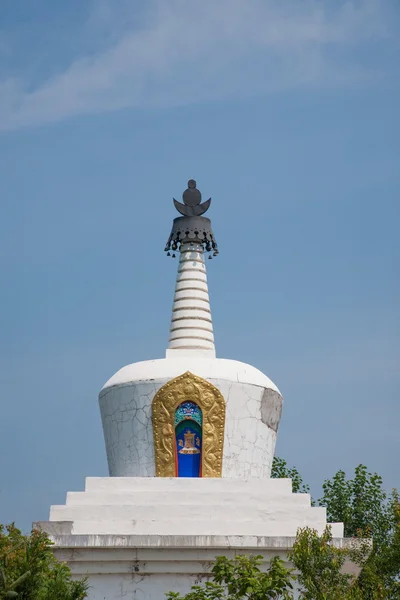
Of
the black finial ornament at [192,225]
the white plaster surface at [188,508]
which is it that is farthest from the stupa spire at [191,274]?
the white plaster surface at [188,508]

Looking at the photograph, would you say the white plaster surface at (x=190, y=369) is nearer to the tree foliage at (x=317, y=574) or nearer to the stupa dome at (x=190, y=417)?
the stupa dome at (x=190, y=417)

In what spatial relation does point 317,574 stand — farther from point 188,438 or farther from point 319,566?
point 188,438

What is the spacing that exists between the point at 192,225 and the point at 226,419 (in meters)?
3.90

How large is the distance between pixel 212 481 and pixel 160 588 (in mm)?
2051

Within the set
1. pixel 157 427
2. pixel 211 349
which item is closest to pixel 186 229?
pixel 211 349

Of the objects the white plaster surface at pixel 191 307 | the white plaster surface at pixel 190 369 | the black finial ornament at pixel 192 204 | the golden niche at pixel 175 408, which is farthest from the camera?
the black finial ornament at pixel 192 204

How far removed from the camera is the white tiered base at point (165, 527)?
16.9 m

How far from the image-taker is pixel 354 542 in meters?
16.2

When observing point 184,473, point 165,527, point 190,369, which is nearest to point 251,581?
point 165,527

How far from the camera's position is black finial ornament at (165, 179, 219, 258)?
21141 millimetres

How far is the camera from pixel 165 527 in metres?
17.6

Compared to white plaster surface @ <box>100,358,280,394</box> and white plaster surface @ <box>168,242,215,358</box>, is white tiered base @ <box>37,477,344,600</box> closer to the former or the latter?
white plaster surface @ <box>100,358,280,394</box>

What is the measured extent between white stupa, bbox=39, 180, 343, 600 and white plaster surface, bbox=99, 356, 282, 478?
0.06ft

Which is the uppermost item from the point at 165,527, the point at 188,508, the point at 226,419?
the point at 226,419
